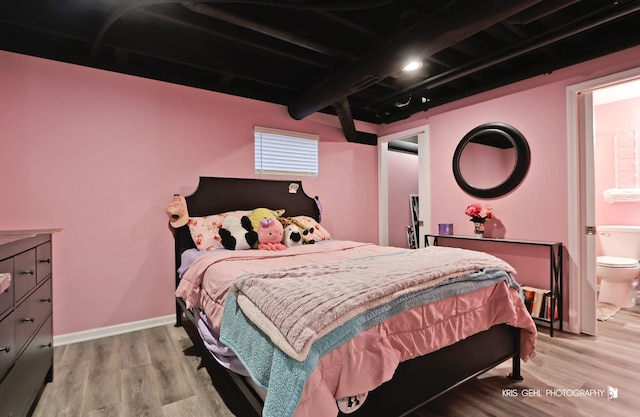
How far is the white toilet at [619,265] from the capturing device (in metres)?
3.14

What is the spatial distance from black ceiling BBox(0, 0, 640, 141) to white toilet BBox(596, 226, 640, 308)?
223cm

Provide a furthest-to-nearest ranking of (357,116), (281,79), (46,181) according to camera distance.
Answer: (357,116)
(281,79)
(46,181)

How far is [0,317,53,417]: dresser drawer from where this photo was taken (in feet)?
3.98

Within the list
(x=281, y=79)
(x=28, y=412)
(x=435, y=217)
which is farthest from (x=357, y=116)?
(x=28, y=412)

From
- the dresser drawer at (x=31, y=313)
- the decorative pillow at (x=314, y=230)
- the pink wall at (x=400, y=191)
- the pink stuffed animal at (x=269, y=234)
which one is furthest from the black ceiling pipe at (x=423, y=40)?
the dresser drawer at (x=31, y=313)

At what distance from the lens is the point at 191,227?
2.78 m

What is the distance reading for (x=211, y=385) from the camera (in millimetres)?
1844

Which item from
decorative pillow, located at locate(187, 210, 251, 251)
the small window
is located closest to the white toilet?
the small window

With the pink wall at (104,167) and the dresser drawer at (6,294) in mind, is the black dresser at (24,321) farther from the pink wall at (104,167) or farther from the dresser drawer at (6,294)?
the pink wall at (104,167)

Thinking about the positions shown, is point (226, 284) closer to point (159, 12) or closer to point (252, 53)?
point (159, 12)

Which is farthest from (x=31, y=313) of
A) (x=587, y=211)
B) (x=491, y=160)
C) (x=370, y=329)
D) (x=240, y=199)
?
(x=587, y=211)

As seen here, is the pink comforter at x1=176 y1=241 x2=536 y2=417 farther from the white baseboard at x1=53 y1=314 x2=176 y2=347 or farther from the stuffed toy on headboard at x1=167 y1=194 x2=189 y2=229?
the white baseboard at x1=53 y1=314 x2=176 y2=347

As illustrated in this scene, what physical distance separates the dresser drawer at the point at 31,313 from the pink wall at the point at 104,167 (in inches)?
31.0

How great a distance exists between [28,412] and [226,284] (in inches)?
46.7
